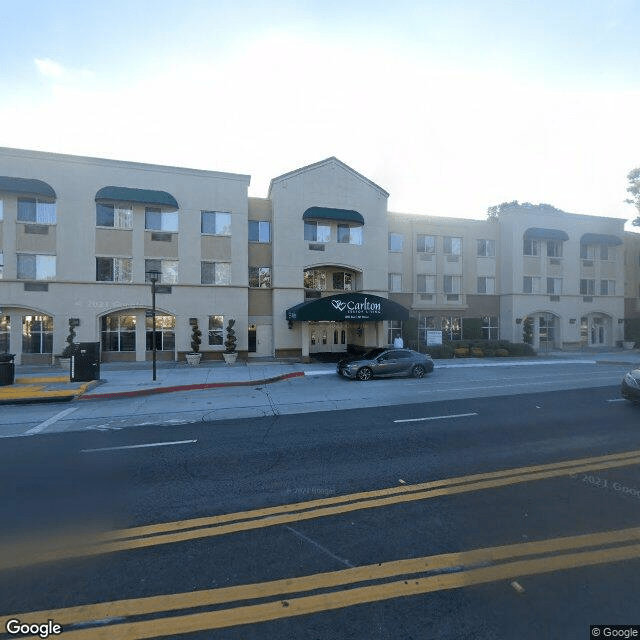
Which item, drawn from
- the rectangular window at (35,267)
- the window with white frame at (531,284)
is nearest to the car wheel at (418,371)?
the window with white frame at (531,284)

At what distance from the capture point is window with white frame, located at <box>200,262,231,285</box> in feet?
75.0

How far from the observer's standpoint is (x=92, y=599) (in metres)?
2.94

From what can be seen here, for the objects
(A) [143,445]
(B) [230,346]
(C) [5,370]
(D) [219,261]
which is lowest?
(A) [143,445]

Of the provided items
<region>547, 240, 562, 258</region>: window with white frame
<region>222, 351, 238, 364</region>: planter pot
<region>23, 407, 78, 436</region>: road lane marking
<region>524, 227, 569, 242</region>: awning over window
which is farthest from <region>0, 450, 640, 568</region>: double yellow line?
<region>547, 240, 562, 258</region>: window with white frame

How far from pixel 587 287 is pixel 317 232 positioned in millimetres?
26754

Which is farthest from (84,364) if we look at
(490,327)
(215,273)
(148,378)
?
(490,327)

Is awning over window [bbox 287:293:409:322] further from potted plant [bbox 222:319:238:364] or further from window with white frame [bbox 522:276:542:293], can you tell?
window with white frame [bbox 522:276:542:293]

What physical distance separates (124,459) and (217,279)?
17906 millimetres

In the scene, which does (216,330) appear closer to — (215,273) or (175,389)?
(215,273)

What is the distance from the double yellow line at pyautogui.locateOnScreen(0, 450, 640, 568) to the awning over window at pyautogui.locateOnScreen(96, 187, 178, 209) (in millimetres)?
21300

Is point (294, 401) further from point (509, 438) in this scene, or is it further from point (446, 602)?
point (446, 602)

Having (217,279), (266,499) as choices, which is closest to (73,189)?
(217,279)

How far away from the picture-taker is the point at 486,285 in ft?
102

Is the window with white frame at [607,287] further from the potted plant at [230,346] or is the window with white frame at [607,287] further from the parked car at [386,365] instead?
the potted plant at [230,346]
